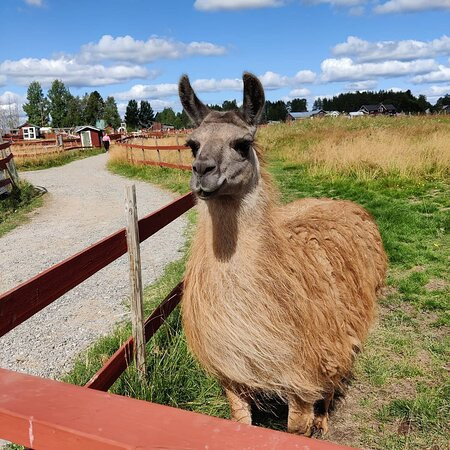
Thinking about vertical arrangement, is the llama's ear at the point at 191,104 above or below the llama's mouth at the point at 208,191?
above

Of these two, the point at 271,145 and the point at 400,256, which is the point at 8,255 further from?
the point at 271,145

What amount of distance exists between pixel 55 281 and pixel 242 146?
4.56 feet

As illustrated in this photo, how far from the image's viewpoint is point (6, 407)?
84 centimetres

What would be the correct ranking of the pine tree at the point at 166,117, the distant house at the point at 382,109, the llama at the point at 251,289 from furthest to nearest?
the pine tree at the point at 166,117, the distant house at the point at 382,109, the llama at the point at 251,289

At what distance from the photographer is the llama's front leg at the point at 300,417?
3152mm

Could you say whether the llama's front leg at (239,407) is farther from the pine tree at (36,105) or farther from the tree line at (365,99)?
the pine tree at (36,105)

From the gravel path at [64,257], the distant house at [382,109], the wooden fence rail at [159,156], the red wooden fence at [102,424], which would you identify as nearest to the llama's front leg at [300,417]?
the gravel path at [64,257]

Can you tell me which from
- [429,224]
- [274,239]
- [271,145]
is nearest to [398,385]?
[274,239]

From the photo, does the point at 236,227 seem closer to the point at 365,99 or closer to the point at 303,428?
the point at 303,428

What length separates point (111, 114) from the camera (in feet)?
309

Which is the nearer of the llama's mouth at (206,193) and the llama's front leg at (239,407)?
the llama's mouth at (206,193)

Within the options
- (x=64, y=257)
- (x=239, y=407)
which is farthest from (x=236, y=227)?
(x=64, y=257)

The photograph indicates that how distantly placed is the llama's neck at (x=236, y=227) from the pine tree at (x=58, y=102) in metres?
96.9

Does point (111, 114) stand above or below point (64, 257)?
above
